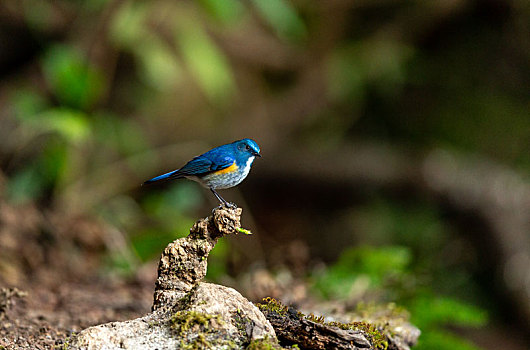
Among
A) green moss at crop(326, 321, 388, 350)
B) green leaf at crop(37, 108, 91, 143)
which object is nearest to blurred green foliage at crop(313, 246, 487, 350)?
green moss at crop(326, 321, 388, 350)

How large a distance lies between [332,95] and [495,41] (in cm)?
284

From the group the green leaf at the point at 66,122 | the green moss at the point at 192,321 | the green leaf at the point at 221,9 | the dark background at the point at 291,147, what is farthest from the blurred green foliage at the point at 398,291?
the green leaf at the point at 221,9

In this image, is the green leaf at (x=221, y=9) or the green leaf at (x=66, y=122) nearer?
the green leaf at (x=66, y=122)

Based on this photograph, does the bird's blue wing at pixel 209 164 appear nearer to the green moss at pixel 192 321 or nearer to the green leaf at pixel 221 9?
the green moss at pixel 192 321

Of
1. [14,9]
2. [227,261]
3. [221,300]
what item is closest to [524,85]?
[227,261]

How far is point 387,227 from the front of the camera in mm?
8109

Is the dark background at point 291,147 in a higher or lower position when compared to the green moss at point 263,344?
higher

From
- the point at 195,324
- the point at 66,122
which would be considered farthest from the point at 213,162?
the point at 66,122

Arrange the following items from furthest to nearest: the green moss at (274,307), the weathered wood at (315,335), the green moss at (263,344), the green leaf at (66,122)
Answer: the green leaf at (66,122) → the green moss at (274,307) → the weathered wood at (315,335) → the green moss at (263,344)

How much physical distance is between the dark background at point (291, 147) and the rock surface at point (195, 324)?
125 cm

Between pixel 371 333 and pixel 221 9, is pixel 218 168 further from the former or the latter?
pixel 221 9

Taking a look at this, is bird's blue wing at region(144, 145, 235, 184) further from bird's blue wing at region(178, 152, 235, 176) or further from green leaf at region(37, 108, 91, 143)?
green leaf at region(37, 108, 91, 143)

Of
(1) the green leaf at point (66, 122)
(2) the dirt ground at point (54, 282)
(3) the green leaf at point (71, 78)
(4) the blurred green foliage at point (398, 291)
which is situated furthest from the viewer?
(3) the green leaf at point (71, 78)

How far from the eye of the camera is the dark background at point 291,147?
4.82m
